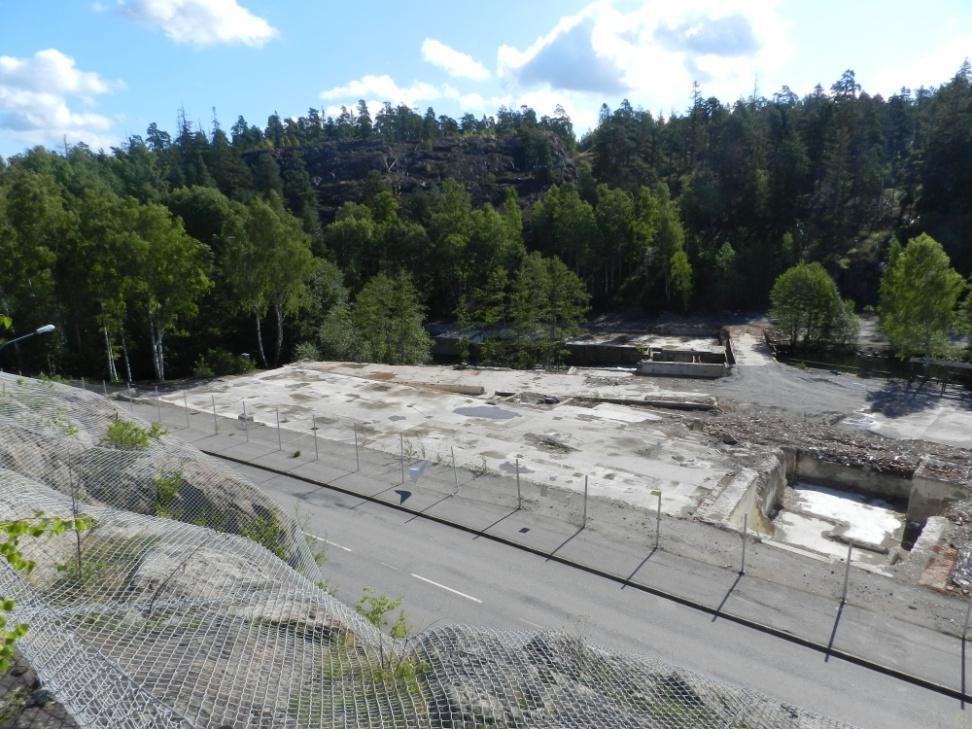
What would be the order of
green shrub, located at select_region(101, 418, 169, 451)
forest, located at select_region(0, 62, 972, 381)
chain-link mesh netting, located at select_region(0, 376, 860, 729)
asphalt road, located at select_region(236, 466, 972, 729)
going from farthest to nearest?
1. forest, located at select_region(0, 62, 972, 381)
2. green shrub, located at select_region(101, 418, 169, 451)
3. asphalt road, located at select_region(236, 466, 972, 729)
4. chain-link mesh netting, located at select_region(0, 376, 860, 729)

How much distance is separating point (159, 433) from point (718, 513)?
1530 cm

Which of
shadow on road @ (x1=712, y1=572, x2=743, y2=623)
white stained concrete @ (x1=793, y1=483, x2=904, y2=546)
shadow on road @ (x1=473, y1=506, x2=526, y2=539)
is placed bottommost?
white stained concrete @ (x1=793, y1=483, x2=904, y2=546)

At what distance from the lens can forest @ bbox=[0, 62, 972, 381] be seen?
3434 centimetres

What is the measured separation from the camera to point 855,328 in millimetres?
44812

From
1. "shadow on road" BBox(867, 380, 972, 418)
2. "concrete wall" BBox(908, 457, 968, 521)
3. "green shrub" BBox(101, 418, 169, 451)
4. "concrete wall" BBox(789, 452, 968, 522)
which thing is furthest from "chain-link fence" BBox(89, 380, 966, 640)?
"shadow on road" BBox(867, 380, 972, 418)

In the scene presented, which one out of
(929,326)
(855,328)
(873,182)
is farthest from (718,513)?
(873,182)

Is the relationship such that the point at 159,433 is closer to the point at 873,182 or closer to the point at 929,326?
the point at 929,326

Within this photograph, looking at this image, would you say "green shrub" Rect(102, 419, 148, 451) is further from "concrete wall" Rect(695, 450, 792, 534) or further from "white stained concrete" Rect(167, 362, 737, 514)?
"concrete wall" Rect(695, 450, 792, 534)

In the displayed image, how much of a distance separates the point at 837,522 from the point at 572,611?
12456 millimetres

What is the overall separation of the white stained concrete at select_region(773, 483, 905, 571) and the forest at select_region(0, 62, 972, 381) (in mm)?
21858

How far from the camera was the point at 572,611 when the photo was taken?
13.1 m

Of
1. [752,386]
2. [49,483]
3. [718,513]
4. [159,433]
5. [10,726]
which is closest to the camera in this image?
[10,726]

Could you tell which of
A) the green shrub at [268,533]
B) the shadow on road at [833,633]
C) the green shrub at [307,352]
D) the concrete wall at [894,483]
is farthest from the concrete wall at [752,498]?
the green shrub at [307,352]

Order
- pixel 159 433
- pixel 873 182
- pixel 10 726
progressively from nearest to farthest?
pixel 10 726, pixel 159 433, pixel 873 182
